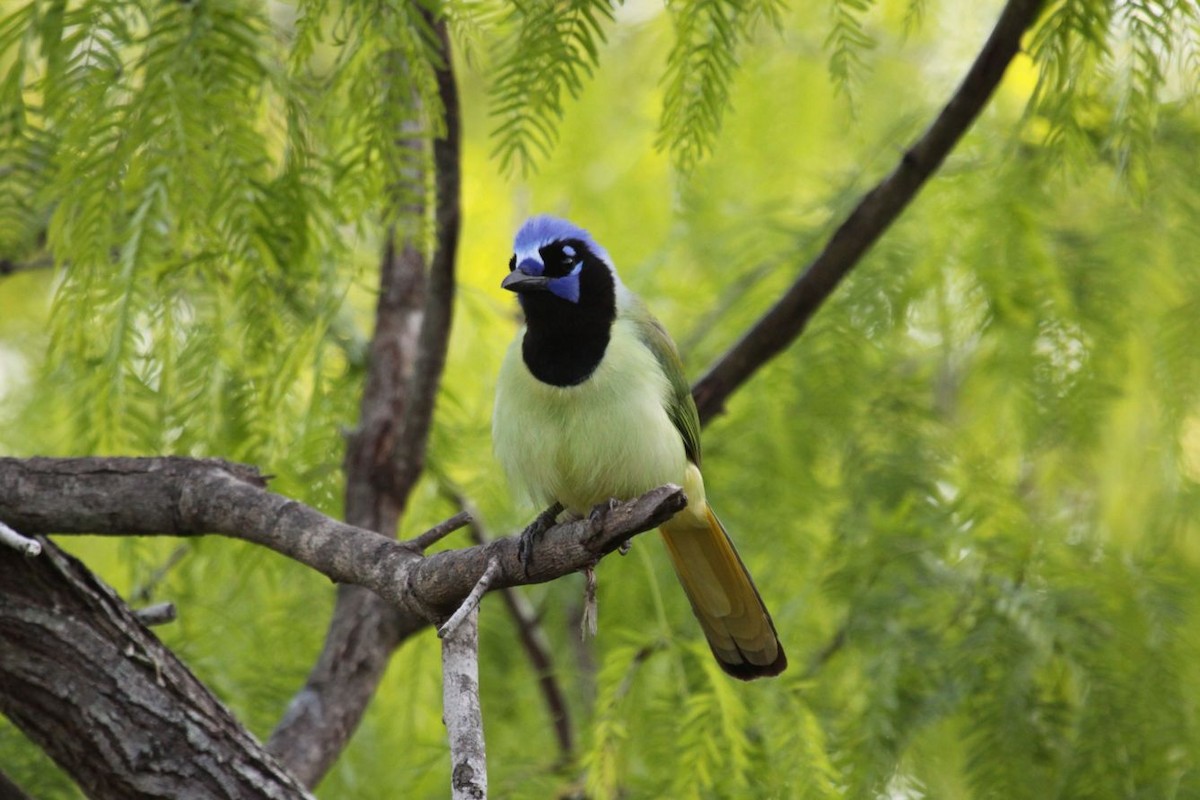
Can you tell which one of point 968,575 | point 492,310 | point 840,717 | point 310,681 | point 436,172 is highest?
point 436,172

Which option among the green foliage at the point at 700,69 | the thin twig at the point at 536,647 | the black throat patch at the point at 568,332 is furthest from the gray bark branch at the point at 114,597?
the thin twig at the point at 536,647

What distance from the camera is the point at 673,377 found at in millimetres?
4078

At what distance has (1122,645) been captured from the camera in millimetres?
4367

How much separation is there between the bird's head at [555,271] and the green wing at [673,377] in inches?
5.2

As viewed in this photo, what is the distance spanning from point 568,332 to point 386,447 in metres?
1.49

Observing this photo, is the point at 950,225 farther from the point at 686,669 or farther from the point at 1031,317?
the point at 686,669

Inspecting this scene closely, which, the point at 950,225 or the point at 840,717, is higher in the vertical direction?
the point at 950,225

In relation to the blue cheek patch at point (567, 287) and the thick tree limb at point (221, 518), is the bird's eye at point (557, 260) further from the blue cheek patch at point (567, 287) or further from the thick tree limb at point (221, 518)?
the thick tree limb at point (221, 518)

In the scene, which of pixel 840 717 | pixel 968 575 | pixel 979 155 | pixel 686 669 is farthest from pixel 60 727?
pixel 979 155

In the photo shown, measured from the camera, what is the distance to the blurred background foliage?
3.24 metres

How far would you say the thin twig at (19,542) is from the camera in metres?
3.23

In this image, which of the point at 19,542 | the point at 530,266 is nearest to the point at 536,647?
the point at 530,266

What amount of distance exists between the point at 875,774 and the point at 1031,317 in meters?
1.83

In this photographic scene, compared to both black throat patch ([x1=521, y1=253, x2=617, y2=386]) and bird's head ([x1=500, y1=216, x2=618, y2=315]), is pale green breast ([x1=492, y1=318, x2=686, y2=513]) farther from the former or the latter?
bird's head ([x1=500, y1=216, x2=618, y2=315])
